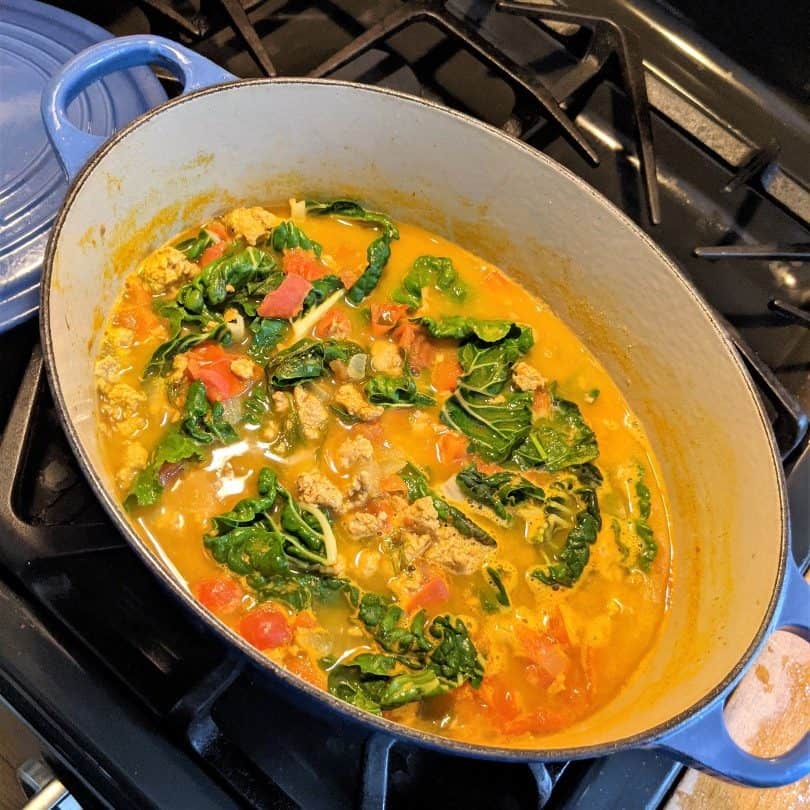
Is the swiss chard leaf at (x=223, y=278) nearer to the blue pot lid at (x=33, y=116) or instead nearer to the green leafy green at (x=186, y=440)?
the green leafy green at (x=186, y=440)

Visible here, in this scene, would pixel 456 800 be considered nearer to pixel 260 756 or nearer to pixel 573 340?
pixel 260 756

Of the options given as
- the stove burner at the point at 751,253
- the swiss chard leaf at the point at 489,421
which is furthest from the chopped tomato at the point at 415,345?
the stove burner at the point at 751,253

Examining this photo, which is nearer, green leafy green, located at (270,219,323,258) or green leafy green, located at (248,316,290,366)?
green leafy green, located at (248,316,290,366)

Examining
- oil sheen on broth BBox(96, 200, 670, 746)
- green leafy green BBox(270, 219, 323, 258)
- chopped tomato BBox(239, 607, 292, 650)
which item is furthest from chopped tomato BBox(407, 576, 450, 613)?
green leafy green BBox(270, 219, 323, 258)

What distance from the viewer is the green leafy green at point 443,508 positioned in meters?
1.83

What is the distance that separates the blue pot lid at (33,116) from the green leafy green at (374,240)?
46 cm

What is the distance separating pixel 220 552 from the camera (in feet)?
5.50

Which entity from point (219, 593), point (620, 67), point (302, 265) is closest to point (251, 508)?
point (219, 593)

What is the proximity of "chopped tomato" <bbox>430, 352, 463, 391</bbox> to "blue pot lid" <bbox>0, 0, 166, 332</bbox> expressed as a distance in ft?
2.94

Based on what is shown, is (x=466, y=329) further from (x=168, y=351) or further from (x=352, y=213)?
(x=168, y=351)

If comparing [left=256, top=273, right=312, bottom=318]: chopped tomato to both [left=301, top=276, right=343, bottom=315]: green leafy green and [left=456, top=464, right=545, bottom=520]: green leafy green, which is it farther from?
[left=456, top=464, right=545, bottom=520]: green leafy green

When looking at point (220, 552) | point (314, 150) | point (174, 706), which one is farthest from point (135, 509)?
point (314, 150)

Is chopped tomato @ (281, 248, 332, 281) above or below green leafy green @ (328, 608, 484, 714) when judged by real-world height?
above

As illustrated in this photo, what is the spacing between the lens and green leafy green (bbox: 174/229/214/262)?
2.00 metres
